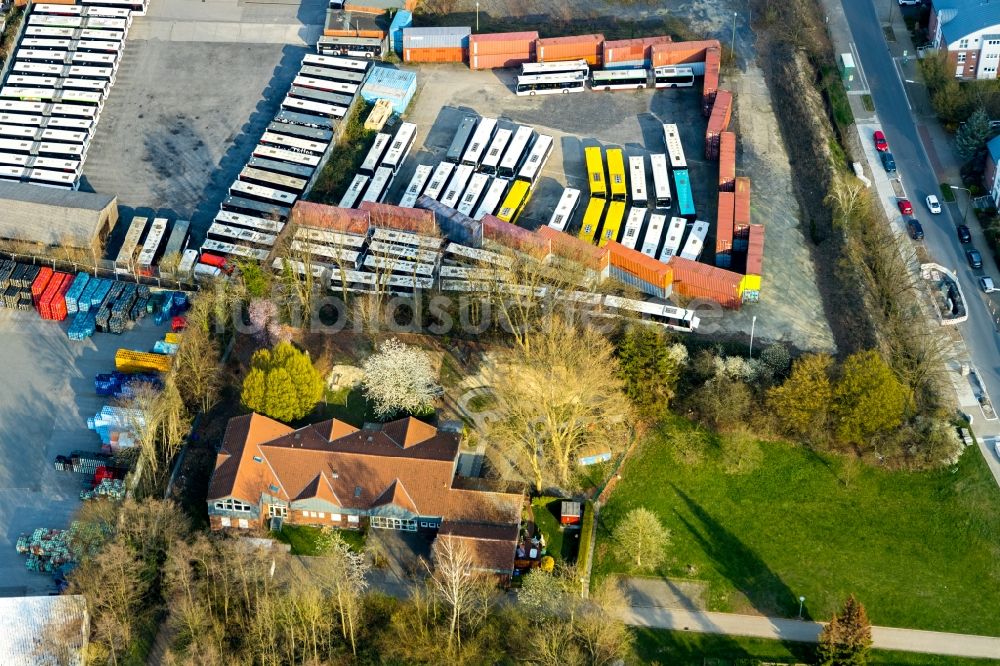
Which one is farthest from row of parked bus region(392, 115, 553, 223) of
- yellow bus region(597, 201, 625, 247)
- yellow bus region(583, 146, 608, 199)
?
yellow bus region(597, 201, 625, 247)

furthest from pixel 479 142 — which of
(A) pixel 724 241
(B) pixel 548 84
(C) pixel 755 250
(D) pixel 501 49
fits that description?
(C) pixel 755 250

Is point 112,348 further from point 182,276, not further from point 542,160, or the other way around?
point 542,160

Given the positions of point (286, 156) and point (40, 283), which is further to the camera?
point (286, 156)

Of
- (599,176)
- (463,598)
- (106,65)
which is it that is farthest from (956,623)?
(106,65)

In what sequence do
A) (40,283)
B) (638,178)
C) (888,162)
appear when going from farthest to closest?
1. (888,162)
2. (638,178)
3. (40,283)

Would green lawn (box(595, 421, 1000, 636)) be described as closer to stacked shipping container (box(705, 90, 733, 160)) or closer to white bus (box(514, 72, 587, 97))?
stacked shipping container (box(705, 90, 733, 160))

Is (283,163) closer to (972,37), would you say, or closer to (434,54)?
(434,54)

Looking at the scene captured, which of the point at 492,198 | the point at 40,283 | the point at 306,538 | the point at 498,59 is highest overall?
the point at 498,59
